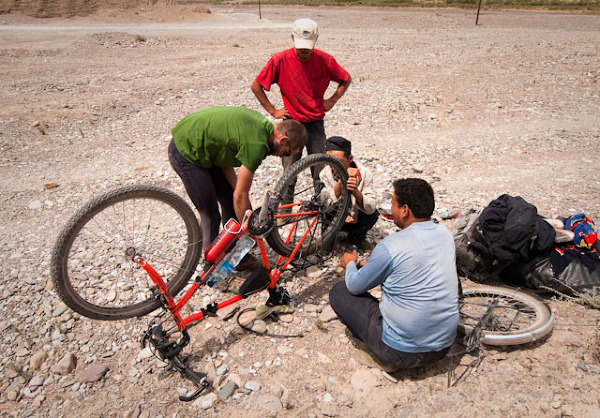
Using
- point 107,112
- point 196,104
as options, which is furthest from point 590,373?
point 107,112

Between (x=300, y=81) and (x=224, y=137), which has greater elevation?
(x=300, y=81)

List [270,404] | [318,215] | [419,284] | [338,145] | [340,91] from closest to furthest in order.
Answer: [419,284] → [270,404] → [318,215] → [338,145] → [340,91]

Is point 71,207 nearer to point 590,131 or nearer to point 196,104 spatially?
point 196,104

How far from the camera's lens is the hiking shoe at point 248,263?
3.84m

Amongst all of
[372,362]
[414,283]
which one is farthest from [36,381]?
[414,283]

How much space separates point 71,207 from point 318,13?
31.3 m

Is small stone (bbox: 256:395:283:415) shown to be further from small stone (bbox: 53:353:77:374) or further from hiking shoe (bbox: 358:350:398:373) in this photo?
small stone (bbox: 53:353:77:374)

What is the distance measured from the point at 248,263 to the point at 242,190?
112 centimetres

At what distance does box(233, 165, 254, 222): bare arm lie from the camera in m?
2.89

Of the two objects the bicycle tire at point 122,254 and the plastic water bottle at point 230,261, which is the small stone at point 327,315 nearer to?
the plastic water bottle at point 230,261

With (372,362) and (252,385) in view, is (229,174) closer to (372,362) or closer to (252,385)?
(252,385)

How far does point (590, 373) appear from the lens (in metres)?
2.68

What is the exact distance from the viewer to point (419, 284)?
2.44 metres

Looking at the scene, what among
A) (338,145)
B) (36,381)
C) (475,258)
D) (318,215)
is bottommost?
(36,381)
